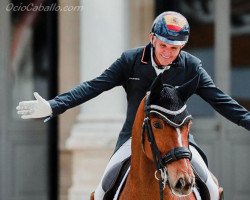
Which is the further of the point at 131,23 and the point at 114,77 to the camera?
the point at 131,23

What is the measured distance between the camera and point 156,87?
499 centimetres

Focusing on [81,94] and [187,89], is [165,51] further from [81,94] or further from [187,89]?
[81,94]

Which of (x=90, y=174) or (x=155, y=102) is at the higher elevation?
(x=155, y=102)

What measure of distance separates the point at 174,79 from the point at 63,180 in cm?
583

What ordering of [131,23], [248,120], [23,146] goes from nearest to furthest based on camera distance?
1. [248,120]
2. [131,23]
3. [23,146]

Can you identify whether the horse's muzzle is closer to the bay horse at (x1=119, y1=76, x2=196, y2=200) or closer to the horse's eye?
the bay horse at (x1=119, y1=76, x2=196, y2=200)

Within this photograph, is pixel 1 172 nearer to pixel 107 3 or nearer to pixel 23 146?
pixel 23 146

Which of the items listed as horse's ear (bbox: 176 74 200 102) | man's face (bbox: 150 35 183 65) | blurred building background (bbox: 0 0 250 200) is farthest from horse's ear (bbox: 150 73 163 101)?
blurred building background (bbox: 0 0 250 200)

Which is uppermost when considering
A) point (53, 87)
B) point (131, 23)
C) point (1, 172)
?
point (131, 23)

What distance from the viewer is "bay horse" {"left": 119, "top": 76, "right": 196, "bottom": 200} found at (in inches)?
189

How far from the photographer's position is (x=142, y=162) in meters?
5.16

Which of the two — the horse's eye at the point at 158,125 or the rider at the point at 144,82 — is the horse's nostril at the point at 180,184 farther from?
the rider at the point at 144,82

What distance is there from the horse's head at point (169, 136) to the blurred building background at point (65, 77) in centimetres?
562

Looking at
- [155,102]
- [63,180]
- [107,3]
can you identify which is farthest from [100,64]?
[155,102]
